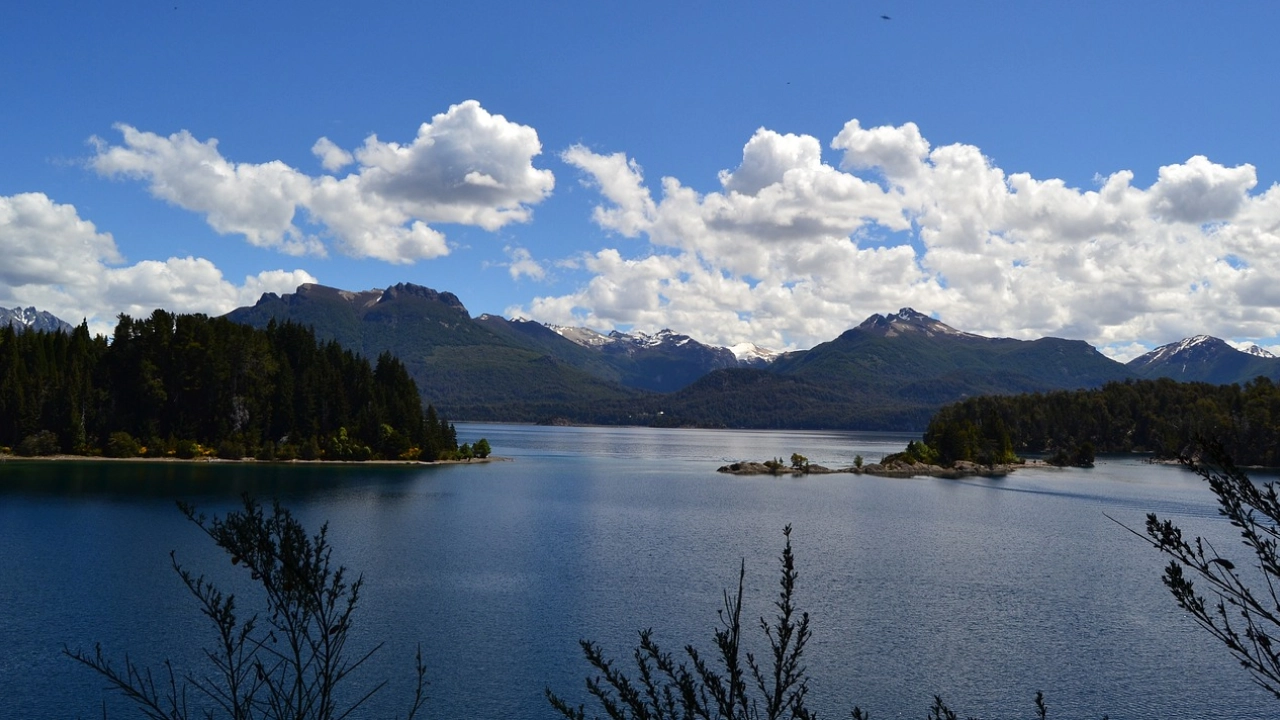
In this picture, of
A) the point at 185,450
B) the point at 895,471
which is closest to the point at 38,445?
the point at 185,450

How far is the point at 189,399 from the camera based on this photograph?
145 metres

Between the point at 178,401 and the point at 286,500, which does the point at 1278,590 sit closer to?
the point at 286,500

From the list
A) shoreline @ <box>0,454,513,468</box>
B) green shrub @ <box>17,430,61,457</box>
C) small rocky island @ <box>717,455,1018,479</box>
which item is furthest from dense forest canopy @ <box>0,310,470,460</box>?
small rocky island @ <box>717,455,1018,479</box>

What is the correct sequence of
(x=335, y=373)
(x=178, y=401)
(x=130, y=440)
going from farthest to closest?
(x=335, y=373) → (x=178, y=401) → (x=130, y=440)

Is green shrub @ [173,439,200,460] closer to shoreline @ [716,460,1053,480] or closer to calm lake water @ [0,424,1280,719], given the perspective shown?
calm lake water @ [0,424,1280,719]

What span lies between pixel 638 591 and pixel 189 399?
120070 millimetres

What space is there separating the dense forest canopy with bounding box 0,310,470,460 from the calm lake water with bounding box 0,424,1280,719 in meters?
30.9

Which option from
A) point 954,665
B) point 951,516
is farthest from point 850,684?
point 951,516

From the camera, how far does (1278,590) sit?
46562mm

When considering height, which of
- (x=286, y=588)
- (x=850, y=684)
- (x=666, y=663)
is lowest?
(x=850, y=684)

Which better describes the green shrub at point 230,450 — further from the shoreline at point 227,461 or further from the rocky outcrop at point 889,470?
the rocky outcrop at point 889,470

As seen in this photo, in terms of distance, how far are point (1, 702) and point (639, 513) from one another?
211ft

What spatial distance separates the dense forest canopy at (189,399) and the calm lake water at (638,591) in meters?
30.9

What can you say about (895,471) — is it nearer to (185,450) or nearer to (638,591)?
(638,591)
